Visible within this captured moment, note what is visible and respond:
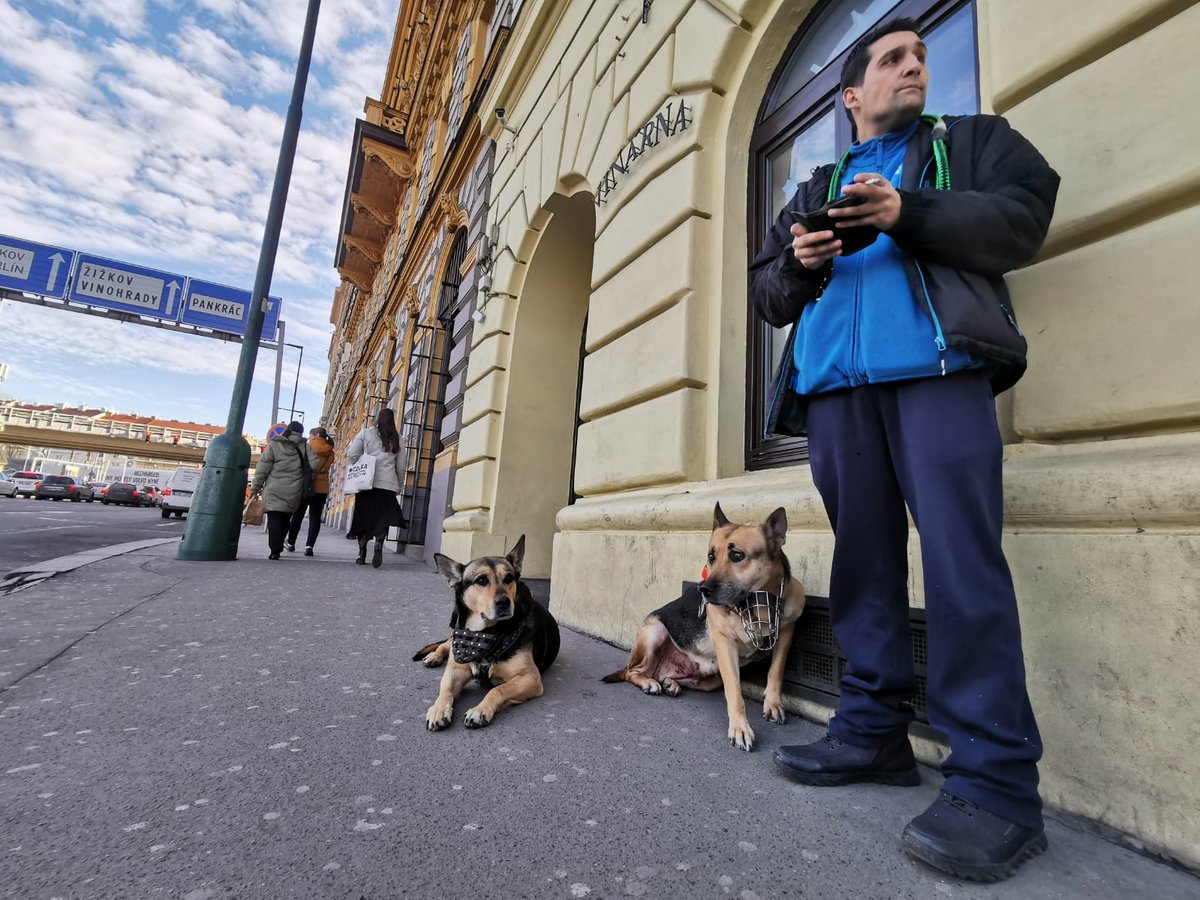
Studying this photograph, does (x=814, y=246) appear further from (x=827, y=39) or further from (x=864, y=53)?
(x=827, y=39)

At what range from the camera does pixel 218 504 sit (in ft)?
23.0

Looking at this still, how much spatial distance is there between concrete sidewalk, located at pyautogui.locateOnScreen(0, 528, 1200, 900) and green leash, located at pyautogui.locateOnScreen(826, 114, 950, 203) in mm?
1695

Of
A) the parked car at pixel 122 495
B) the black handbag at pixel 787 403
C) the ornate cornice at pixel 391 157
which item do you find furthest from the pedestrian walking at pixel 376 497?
the parked car at pixel 122 495

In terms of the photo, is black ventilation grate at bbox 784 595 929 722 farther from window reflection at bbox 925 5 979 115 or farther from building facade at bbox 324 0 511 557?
building facade at bbox 324 0 511 557

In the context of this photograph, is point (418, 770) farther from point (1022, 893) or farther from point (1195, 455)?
point (1195, 455)

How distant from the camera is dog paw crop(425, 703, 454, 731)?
2.11 meters

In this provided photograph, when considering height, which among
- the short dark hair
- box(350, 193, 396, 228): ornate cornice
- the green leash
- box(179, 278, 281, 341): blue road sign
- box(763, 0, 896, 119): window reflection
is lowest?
the green leash

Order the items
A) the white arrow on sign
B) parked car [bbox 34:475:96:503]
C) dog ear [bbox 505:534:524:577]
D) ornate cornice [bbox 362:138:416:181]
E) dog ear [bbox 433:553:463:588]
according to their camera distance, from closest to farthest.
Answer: dog ear [bbox 433:553:463:588] < dog ear [bbox 505:534:524:577] < ornate cornice [bbox 362:138:416:181] < the white arrow on sign < parked car [bbox 34:475:96:503]

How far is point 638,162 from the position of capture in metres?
4.31

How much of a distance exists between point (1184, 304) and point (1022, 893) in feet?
5.17

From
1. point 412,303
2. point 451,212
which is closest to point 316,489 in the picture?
point 451,212

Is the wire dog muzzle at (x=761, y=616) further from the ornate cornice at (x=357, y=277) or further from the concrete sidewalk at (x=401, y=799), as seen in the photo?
the ornate cornice at (x=357, y=277)

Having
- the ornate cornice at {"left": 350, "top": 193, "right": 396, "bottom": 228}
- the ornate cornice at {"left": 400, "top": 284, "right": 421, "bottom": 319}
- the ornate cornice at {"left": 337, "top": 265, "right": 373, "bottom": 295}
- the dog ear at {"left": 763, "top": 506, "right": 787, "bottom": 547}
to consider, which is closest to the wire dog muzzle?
the dog ear at {"left": 763, "top": 506, "right": 787, "bottom": 547}

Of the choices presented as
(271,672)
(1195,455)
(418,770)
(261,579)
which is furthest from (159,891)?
(261,579)
